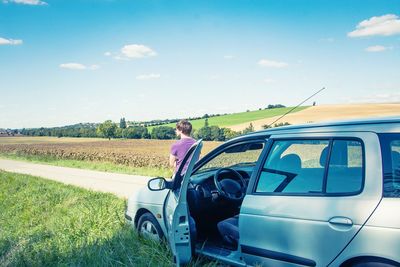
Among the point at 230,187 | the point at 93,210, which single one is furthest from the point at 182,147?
the point at 230,187

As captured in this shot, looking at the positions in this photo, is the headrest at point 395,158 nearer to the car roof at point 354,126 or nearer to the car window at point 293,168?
the car roof at point 354,126

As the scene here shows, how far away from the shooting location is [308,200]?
3271 mm

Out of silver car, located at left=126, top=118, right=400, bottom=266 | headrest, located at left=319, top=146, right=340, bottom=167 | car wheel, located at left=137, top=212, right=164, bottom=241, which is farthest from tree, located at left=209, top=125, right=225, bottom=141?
headrest, located at left=319, top=146, right=340, bottom=167

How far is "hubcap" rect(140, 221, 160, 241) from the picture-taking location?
4.97m

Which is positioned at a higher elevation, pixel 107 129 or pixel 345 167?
pixel 107 129

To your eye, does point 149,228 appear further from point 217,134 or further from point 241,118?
point 241,118

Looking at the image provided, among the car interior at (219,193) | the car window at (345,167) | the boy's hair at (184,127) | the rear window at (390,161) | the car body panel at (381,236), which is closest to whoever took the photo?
the car body panel at (381,236)

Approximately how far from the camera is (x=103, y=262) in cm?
460

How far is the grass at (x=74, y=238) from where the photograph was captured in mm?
4664

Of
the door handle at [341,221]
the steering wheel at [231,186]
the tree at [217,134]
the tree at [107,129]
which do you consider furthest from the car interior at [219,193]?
the tree at [107,129]

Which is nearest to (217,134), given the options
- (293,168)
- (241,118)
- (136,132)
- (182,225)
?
(241,118)

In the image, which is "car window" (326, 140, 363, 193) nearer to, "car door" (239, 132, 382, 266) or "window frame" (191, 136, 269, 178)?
"car door" (239, 132, 382, 266)

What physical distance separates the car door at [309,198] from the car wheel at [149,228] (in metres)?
1.44

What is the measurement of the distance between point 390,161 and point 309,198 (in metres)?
0.70
